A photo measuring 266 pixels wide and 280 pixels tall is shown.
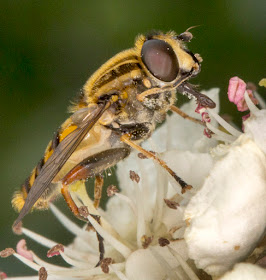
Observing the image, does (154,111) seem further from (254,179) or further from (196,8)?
(196,8)

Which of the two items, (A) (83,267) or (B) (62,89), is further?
(B) (62,89)

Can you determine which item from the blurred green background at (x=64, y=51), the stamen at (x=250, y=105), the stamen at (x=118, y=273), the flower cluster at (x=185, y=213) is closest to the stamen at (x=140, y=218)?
the flower cluster at (x=185, y=213)

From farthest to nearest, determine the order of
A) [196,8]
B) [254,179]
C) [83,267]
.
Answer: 1. [196,8]
2. [83,267]
3. [254,179]

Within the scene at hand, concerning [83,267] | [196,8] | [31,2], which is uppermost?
[31,2]

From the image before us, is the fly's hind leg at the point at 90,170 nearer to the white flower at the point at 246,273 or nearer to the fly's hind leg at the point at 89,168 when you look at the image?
the fly's hind leg at the point at 89,168

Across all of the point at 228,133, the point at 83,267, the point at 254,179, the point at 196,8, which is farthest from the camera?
the point at 196,8

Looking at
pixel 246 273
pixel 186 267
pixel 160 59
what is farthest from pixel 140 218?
pixel 246 273

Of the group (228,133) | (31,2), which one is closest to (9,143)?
(31,2)
